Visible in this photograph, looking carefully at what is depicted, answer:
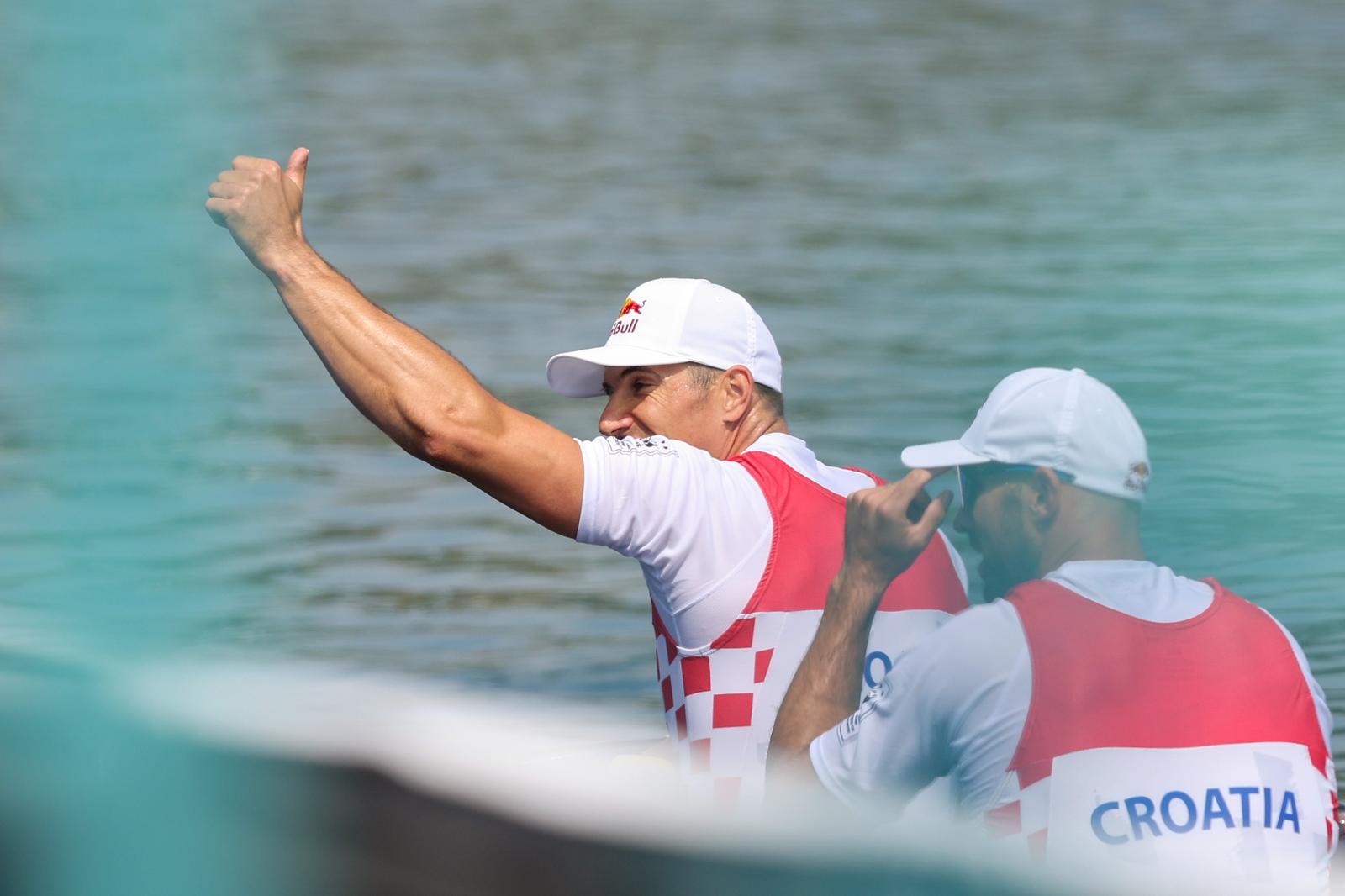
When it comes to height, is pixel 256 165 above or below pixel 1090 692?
above

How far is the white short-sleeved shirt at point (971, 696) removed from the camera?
2010 mm

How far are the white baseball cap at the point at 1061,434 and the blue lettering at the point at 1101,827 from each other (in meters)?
0.32

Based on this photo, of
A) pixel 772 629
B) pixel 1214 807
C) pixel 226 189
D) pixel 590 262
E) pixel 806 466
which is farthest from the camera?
pixel 590 262

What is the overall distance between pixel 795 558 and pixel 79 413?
1316mm

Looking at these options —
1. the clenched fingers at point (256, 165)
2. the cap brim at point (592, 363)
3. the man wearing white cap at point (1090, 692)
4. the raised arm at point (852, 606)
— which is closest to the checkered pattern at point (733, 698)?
the raised arm at point (852, 606)

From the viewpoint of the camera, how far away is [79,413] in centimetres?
138

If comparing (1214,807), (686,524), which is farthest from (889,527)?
(1214,807)

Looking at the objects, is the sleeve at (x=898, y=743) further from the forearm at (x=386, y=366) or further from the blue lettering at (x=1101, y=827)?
the forearm at (x=386, y=366)

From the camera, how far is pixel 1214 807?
1.99 meters

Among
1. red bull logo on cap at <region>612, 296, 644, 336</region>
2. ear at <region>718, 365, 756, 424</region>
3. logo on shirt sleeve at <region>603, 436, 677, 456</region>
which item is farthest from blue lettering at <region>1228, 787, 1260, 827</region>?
red bull logo on cap at <region>612, 296, 644, 336</region>

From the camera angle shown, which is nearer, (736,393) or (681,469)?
(681,469)

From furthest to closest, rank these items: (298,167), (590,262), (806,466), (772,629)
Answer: (590,262) < (806,466) < (772,629) < (298,167)

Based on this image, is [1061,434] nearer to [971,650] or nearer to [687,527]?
[971,650]

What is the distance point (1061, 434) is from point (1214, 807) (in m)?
0.42
